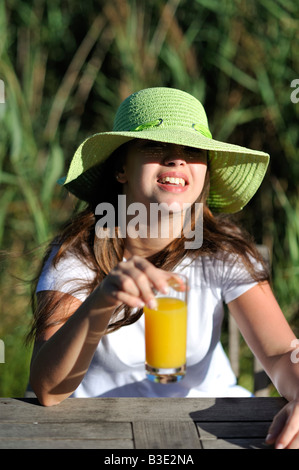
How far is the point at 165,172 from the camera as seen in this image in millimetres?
1485

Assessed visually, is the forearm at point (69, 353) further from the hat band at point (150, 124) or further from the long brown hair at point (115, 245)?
the hat band at point (150, 124)

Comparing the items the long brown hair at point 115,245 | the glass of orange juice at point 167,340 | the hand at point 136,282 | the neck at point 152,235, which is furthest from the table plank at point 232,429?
the neck at point 152,235

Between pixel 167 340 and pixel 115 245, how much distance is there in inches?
20.8

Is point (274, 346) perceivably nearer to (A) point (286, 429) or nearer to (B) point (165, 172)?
(A) point (286, 429)

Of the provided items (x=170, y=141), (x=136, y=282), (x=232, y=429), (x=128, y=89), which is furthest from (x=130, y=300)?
(x=128, y=89)

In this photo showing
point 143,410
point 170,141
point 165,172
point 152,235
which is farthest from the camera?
point 152,235

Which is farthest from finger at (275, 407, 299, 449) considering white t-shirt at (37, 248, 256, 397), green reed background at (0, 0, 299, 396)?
green reed background at (0, 0, 299, 396)

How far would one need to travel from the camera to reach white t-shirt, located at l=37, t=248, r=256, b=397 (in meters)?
1.65

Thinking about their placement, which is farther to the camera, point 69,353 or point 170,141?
point 170,141

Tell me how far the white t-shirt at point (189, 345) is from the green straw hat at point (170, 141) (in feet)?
0.73

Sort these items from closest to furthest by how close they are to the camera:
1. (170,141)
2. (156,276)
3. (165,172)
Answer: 1. (156,276)
2. (170,141)
3. (165,172)

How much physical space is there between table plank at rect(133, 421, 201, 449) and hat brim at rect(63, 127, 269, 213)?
643 millimetres

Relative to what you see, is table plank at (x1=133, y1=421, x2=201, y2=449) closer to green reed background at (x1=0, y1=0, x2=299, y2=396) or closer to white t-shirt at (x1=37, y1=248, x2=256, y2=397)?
white t-shirt at (x1=37, y1=248, x2=256, y2=397)

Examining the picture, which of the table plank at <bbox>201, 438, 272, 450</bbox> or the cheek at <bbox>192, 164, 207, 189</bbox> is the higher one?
the cheek at <bbox>192, 164, 207, 189</bbox>
